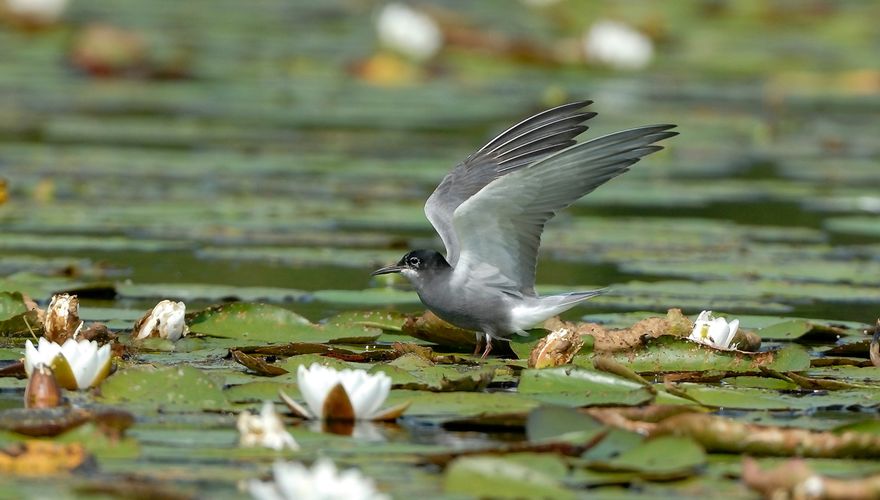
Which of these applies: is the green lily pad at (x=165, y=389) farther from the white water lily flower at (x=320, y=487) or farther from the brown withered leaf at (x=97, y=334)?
the white water lily flower at (x=320, y=487)

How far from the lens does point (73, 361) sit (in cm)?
429

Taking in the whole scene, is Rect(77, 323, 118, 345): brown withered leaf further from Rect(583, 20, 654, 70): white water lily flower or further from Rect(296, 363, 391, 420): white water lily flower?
Rect(583, 20, 654, 70): white water lily flower

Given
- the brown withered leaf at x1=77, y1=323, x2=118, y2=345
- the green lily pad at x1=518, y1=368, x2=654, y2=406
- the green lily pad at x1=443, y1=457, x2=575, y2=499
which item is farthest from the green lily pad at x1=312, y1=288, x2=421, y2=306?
the green lily pad at x1=443, y1=457, x2=575, y2=499

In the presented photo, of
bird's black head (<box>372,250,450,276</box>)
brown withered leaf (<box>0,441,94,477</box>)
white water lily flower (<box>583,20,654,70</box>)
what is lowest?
brown withered leaf (<box>0,441,94,477</box>)

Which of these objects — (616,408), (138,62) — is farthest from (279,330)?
(138,62)

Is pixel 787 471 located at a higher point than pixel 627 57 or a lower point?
lower

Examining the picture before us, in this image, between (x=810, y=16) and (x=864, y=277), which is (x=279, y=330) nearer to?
(x=864, y=277)

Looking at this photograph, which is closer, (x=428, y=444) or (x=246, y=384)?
(x=428, y=444)

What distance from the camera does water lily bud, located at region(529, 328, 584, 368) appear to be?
486cm

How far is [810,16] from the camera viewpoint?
20.2 metres

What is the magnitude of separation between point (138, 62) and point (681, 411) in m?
11.4

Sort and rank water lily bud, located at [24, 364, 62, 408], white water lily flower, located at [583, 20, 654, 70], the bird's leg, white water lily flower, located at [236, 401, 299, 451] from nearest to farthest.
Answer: white water lily flower, located at [236, 401, 299, 451] < water lily bud, located at [24, 364, 62, 408] < the bird's leg < white water lily flower, located at [583, 20, 654, 70]

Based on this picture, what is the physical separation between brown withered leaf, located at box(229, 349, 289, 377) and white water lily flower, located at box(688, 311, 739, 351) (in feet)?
4.64

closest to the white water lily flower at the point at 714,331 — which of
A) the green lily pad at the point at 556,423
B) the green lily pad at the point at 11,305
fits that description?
the green lily pad at the point at 556,423
